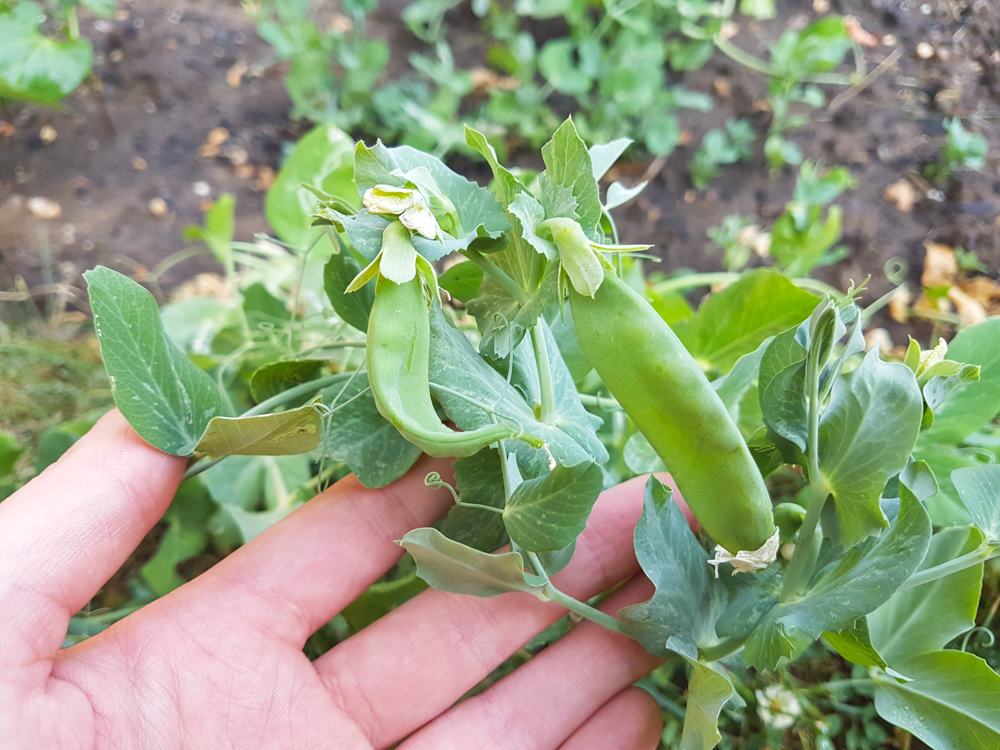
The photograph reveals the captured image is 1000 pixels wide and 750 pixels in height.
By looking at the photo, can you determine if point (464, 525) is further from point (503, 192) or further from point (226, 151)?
point (226, 151)

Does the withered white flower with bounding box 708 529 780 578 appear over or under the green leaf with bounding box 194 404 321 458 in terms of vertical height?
under

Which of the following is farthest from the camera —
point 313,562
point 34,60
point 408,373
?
point 34,60

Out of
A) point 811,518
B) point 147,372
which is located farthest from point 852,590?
point 147,372

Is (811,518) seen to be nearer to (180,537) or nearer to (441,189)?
(441,189)

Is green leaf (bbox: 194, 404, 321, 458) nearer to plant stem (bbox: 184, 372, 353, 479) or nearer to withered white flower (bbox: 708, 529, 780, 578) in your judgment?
plant stem (bbox: 184, 372, 353, 479)

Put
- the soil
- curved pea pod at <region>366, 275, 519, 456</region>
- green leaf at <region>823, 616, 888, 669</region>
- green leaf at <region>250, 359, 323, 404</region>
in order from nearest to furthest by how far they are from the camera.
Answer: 1. curved pea pod at <region>366, 275, 519, 456</region>
2. green leaf at <region>823, 616, 888, 669</region>
3. green leaf at <region>250, 359, 323, 404</region>
4. the soil

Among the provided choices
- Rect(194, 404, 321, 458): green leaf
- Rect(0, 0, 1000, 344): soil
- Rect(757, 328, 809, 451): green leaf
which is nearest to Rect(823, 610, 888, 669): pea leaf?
Rect(757, 328, 809, 451): green leaf

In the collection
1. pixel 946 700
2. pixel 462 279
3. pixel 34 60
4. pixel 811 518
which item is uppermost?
pixel 34 60
